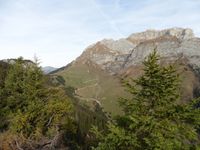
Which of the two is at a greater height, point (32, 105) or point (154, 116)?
point (154, 116)

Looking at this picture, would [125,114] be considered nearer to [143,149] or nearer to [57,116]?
[143,149]

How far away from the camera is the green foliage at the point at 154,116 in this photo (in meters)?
19.0

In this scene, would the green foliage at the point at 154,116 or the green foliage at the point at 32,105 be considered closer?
the green foliage at the point at 154,116

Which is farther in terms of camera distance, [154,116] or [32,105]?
[32,105]

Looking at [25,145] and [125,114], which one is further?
[25,145]

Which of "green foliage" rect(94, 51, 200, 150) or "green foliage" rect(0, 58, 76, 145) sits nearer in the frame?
"green foliage" rect(94, 51, 200, 150)

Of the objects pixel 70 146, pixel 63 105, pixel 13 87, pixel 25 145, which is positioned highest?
pixel 13 87

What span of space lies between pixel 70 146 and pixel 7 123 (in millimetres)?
12698

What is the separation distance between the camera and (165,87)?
64.7ft

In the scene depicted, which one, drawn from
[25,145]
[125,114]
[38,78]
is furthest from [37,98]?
[125,114]

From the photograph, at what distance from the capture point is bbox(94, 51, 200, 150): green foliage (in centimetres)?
1905

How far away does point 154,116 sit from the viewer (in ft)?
64.3

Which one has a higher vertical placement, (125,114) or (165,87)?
(165,87)

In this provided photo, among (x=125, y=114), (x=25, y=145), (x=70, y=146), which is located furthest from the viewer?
(x=70, y=146)
